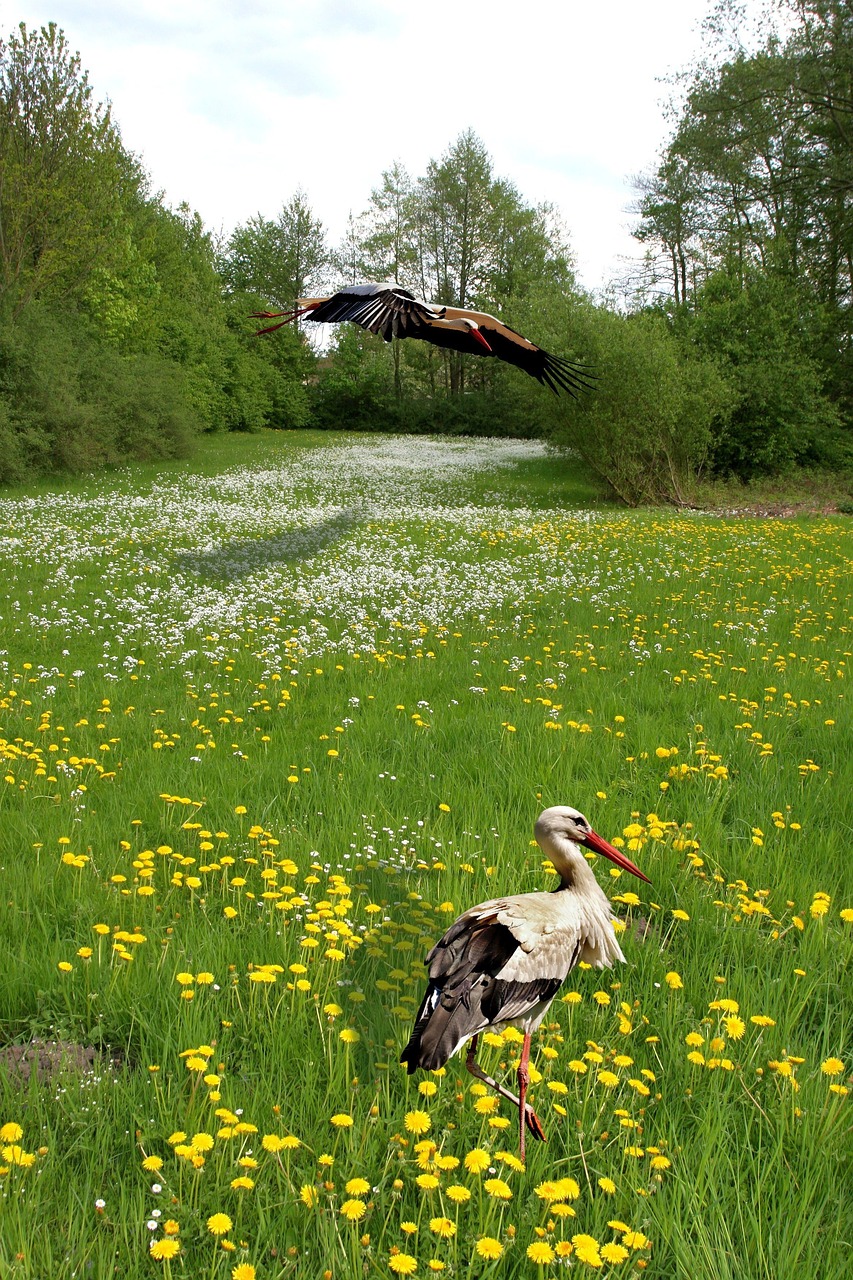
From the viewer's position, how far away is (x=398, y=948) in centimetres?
337

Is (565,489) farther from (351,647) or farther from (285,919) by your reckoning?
(285,919)

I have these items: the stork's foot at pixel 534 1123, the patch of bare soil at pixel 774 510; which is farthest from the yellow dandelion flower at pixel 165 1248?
the patch of bare soil at pixel 774 510

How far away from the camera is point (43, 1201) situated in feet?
7.36

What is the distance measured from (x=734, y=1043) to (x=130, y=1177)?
6.91ft

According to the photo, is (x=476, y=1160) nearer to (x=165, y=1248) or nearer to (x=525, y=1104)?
(x=525, y=1104)

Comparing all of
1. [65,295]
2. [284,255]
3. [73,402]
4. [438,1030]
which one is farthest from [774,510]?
[284,255]

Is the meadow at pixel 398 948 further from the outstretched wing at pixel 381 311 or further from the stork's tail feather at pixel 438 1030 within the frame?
the outstretched wing at pixel 381 311

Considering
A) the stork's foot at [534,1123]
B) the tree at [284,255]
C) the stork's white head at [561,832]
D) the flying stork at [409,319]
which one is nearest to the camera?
the stork's foot at [534,1123]

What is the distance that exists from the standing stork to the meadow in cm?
26

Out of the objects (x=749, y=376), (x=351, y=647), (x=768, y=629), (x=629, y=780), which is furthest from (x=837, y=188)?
(x=629, y=780)

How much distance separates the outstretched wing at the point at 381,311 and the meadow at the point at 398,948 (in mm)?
3304

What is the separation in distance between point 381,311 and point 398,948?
6184 millimetres

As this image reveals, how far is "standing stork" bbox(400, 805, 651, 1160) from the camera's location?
228 centimetres

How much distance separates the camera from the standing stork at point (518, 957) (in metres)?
2.28
